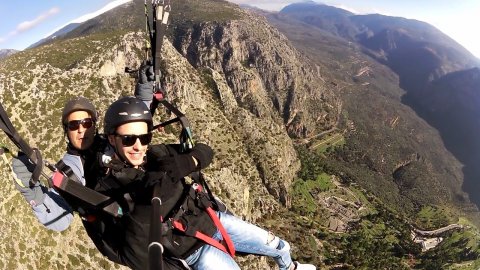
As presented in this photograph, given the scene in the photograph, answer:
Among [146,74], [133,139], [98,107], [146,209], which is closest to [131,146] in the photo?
[133,139]

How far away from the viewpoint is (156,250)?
2.91 metres

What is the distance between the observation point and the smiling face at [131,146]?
577 cm

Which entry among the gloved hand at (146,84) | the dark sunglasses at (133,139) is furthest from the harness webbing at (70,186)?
the gloved hand at (146,84)

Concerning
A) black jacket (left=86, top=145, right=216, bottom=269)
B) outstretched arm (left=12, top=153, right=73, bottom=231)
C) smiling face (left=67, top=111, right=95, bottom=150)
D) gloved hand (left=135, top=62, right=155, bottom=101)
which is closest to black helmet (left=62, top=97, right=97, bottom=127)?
smiling face (left=67, top=111, right=95, bottom=150)

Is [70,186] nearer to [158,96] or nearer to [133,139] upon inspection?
[133,139]

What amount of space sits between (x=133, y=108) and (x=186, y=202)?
5.67 ft

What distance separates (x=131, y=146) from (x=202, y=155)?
1218 mm

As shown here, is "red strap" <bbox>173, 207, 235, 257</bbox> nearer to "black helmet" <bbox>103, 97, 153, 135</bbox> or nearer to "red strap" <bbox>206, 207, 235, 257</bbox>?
"red strap" <bbox>206, 207, 235, 257</bbox>

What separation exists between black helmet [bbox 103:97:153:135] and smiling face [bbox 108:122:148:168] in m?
0.09

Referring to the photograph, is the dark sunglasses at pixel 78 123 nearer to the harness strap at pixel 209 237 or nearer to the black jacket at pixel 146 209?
the black jacket at pixel 146 209

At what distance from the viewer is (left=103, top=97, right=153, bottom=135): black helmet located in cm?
574

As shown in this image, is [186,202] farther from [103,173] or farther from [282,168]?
[282,168]

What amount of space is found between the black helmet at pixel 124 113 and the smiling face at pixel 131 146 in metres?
0.09

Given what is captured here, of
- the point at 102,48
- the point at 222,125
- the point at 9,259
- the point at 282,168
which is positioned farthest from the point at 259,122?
the point at 9,259
